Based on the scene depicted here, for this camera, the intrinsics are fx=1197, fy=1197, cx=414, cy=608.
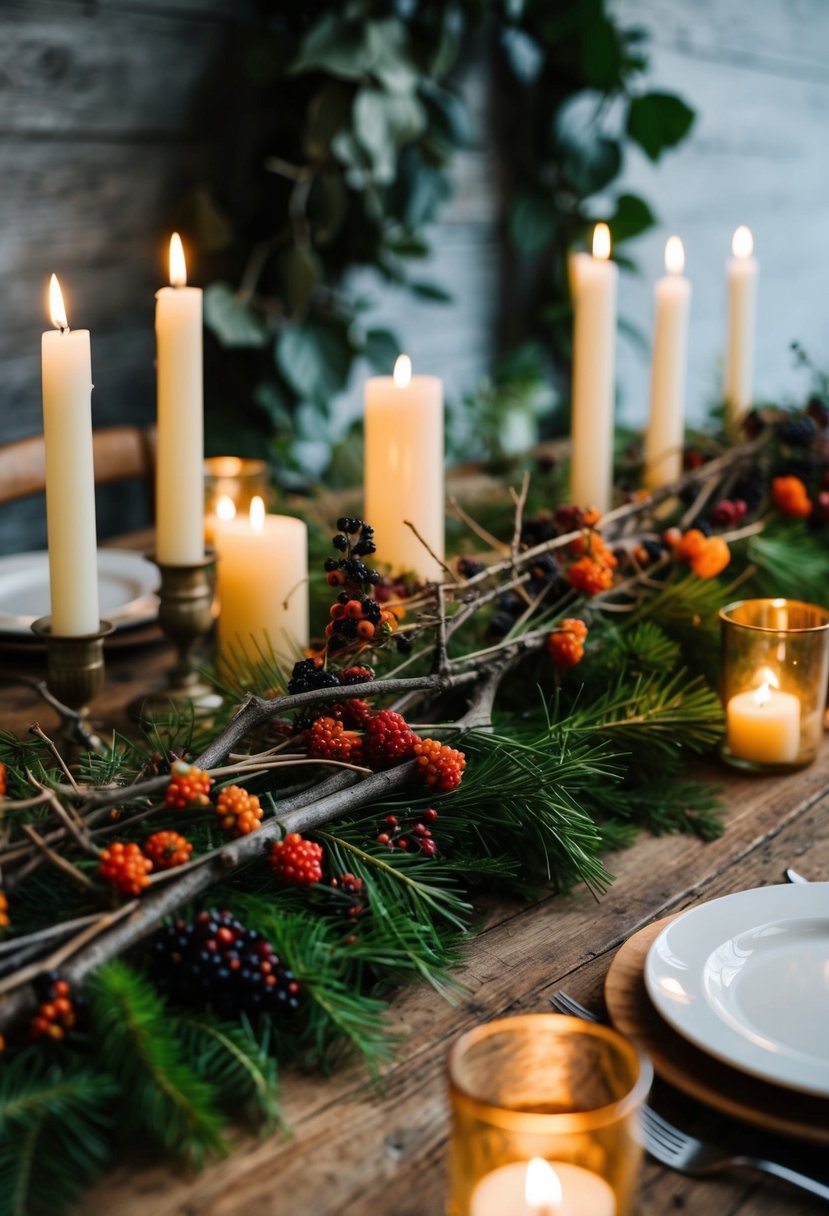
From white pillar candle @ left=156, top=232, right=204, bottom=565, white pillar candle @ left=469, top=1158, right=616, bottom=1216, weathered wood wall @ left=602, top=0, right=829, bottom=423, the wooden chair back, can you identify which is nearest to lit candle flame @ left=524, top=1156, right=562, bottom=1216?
white pillar candle @ left=469, top=1158, right=616, bottom=1216

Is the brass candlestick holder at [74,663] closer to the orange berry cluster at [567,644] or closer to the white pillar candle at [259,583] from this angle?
the white pillar candle at [259,583]

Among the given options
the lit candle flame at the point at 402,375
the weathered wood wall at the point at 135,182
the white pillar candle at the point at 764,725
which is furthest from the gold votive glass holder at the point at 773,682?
the weathered wood wall at the point at 135,182

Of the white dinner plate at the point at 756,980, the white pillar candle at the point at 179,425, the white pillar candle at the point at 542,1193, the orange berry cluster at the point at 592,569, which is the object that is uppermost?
the white pillar candle at the point at 179,425

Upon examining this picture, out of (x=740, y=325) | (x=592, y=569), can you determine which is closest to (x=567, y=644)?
(x=592, y=569)

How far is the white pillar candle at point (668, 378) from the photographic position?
3.95 ft

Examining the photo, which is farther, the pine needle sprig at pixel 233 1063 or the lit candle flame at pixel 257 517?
the lit candle flame at pixel 257 517

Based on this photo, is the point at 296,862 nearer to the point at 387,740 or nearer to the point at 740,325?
the point at 387,740

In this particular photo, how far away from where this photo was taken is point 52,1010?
48cm

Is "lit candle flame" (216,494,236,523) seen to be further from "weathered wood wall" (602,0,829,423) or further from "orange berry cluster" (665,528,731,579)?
"weathered wood wall" (602,0,829,423)

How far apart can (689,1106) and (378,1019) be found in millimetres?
144

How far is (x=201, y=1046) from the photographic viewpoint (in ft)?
1.66

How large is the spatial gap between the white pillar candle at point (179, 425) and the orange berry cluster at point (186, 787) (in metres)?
0.29

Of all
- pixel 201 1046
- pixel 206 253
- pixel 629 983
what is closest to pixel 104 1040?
pixel 201 1046

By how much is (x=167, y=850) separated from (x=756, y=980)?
0.93ft
